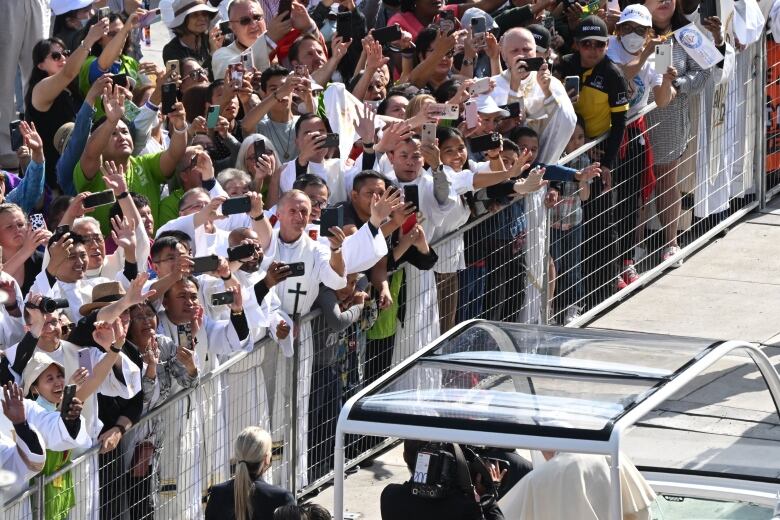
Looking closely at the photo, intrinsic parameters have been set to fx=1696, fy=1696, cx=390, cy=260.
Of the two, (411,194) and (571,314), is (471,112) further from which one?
(571,314)

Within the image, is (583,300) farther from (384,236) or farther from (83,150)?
(83,150)

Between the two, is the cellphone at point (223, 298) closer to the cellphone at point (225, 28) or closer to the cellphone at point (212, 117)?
the cellphone at point (212, 117)

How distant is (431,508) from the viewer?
7.34 metres

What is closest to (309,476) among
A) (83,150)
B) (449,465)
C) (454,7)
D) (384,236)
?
(384,236)

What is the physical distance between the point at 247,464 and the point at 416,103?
3838 mm

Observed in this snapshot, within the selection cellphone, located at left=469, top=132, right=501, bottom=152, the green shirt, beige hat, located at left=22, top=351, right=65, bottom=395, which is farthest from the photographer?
cellphone, located at left=469, top=132, right=501, bottom=152

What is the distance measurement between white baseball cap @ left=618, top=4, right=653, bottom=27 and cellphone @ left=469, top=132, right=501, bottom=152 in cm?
212

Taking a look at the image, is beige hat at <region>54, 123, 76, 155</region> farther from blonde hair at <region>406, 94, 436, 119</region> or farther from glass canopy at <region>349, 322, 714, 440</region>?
glass canopy at <region>349, 322, 714, 440</region>

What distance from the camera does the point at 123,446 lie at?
29.7 feet

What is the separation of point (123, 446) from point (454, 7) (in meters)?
5.90

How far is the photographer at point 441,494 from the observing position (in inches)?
287

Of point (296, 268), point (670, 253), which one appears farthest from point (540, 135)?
point (296, 268)

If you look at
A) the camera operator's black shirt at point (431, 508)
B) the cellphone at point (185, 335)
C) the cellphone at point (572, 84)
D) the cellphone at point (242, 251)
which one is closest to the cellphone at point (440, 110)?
the cellphone at point (572, 84)

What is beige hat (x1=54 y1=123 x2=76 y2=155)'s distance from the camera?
10.9 metres
